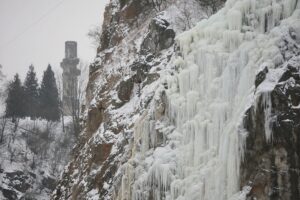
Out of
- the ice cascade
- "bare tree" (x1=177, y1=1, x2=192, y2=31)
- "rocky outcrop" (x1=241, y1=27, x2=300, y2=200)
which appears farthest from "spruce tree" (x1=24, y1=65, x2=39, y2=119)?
"rocky outcrop" (x1=241, y1=27, x2=300, y2=200)

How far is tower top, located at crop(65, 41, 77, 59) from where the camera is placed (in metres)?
62.2

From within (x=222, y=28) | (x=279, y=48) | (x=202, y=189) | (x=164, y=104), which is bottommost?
(x=202, y=189)

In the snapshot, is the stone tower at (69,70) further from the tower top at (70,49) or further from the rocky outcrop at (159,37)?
the rocky outcrop at (159,37)

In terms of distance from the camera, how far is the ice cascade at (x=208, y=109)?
9531 millimetres

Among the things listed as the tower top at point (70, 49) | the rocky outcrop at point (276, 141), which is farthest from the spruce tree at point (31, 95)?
the rocky outcrop at point (276, 141)

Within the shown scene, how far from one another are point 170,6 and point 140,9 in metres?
1.83

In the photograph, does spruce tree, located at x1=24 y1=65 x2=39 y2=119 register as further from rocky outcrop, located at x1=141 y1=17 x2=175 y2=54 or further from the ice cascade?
the ice cascade

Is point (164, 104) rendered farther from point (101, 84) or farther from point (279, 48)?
point (101, 84)

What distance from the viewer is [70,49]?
62.7 metres

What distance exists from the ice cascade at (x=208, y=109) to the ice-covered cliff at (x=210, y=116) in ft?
0.08

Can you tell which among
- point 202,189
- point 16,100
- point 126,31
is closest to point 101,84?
point 126,31

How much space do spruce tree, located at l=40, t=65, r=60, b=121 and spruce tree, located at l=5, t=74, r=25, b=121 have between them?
8.56ft

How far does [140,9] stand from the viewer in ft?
60.3

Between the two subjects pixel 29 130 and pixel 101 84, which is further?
pixel 29 130
